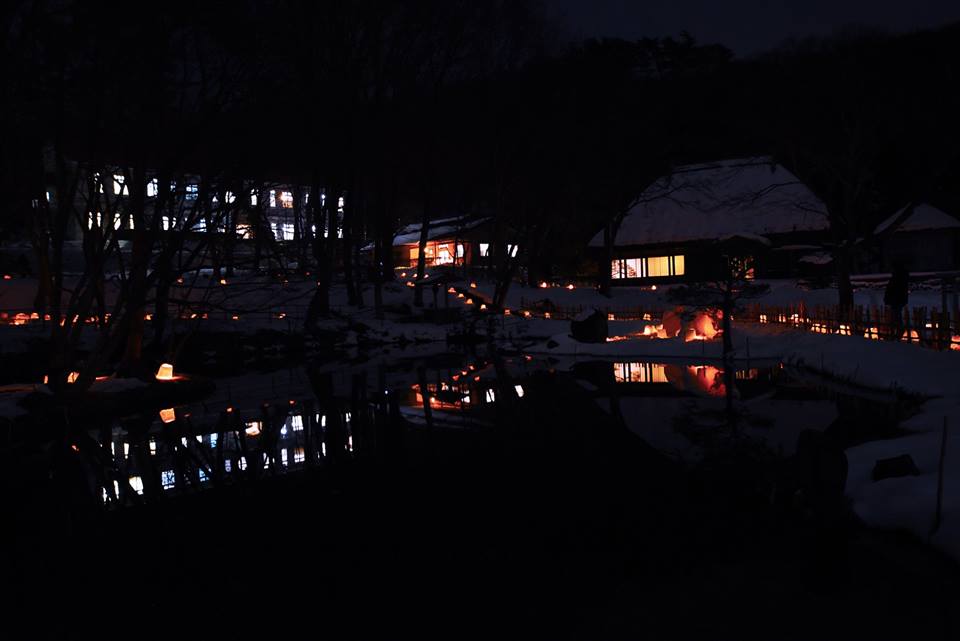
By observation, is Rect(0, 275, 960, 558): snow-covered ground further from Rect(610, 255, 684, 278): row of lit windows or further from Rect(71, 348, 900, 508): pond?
Rect(610, 255, 684, 278): row of lit windows

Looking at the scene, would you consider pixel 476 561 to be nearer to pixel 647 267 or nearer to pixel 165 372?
pixel 165 372

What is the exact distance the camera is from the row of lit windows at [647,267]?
47.8 m

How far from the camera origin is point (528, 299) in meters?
43.2

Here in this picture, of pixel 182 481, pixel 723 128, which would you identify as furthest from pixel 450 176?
pixel 182 481

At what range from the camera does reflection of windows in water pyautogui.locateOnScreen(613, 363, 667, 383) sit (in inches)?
797

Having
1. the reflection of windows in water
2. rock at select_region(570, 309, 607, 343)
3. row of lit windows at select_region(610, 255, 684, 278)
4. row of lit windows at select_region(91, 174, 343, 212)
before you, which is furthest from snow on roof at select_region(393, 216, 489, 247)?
the reflection of windows in water

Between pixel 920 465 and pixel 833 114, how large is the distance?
24582 mm

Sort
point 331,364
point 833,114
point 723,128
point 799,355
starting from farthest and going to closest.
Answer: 1. point 723,128
2. point 833,114
3. point 331,364
4. point 799,355

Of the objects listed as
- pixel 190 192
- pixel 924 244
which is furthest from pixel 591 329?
pixel 924 244

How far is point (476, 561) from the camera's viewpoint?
7516mm

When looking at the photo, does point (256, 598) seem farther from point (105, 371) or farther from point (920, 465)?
point (105, 371)

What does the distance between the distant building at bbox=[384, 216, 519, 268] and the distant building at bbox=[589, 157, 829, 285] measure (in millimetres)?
7800

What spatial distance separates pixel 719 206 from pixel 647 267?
5.72 m

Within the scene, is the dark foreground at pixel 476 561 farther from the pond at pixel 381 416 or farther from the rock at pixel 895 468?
the rock at pixel 895 468
